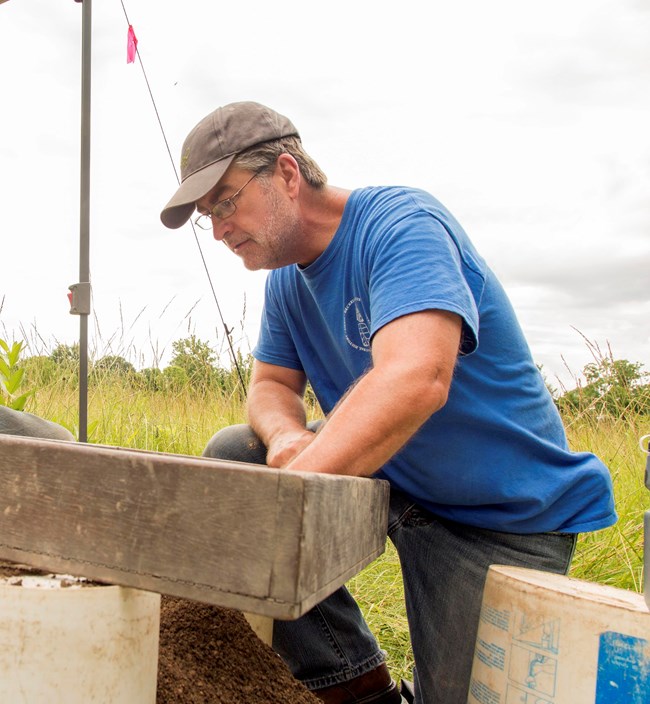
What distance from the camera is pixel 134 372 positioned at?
4680 millimetres

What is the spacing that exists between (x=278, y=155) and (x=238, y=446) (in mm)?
812


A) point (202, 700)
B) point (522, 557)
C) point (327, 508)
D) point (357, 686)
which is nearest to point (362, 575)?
point (357, 686)

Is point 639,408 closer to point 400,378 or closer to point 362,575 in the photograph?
point 362,575

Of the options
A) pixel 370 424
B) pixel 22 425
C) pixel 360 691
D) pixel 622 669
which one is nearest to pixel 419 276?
pixel 370 424

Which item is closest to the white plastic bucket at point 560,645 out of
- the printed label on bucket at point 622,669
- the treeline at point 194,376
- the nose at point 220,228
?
the printed label on bucket at point 622,669

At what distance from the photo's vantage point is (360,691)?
2.01 meters

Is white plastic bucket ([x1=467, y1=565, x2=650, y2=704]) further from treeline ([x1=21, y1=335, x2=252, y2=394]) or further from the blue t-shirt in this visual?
treeline ([x1=21, y1=335, x2=252, y2=394])

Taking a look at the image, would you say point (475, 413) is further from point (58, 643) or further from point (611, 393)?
point (611, 393)

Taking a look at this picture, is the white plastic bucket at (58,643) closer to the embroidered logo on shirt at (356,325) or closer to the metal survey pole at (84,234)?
the embroidered logo on shirt at (356,325)

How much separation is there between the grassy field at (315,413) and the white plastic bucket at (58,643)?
166 cm

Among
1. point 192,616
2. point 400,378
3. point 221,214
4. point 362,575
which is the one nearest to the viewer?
point 400,378

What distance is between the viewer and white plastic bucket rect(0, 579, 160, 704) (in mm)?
1062

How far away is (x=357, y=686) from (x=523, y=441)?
0.87 meters

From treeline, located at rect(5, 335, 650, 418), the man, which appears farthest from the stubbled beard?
treeline, located at rect(5, 335, 650, 418)
